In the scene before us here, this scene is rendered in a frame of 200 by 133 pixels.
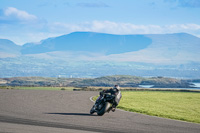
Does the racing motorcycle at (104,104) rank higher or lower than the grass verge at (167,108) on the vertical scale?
higher

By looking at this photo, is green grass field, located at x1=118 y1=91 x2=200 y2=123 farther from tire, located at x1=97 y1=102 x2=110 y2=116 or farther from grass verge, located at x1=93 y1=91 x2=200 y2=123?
tire, located at x1=97 y1=102 x2=110 y2=116

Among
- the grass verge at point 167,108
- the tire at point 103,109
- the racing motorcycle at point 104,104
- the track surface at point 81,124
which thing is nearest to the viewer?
the track surface at point 81,124

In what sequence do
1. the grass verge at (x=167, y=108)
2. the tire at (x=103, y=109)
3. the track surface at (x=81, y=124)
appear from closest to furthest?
1. the track surface at (x=81, y=124)
2. the tire at (x=103, y=109)
3. the grass verge at (x=167, y=108)

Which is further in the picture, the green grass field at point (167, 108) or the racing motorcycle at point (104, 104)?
the green grass field at point (167, 108)

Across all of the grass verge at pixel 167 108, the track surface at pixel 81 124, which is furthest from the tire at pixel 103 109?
the grass verge at pixel 167 108

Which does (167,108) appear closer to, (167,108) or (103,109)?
(167,108)

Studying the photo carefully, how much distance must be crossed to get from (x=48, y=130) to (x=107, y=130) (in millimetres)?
2432

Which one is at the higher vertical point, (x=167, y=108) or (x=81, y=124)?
(x=167, y=108)

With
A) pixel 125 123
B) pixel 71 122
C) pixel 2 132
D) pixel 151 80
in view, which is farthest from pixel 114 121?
pixel 151 80

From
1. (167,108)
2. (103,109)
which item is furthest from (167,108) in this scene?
(103,109)

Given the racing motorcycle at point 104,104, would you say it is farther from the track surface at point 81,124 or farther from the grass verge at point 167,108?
the grass verge at point 167,108

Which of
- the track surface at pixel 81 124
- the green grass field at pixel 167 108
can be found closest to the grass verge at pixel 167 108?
the green grass field at pixel 167 108

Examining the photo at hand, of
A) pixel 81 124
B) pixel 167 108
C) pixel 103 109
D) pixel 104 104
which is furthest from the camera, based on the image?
pixel 167 108

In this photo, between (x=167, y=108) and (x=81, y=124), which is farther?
(x=167, y=108)
